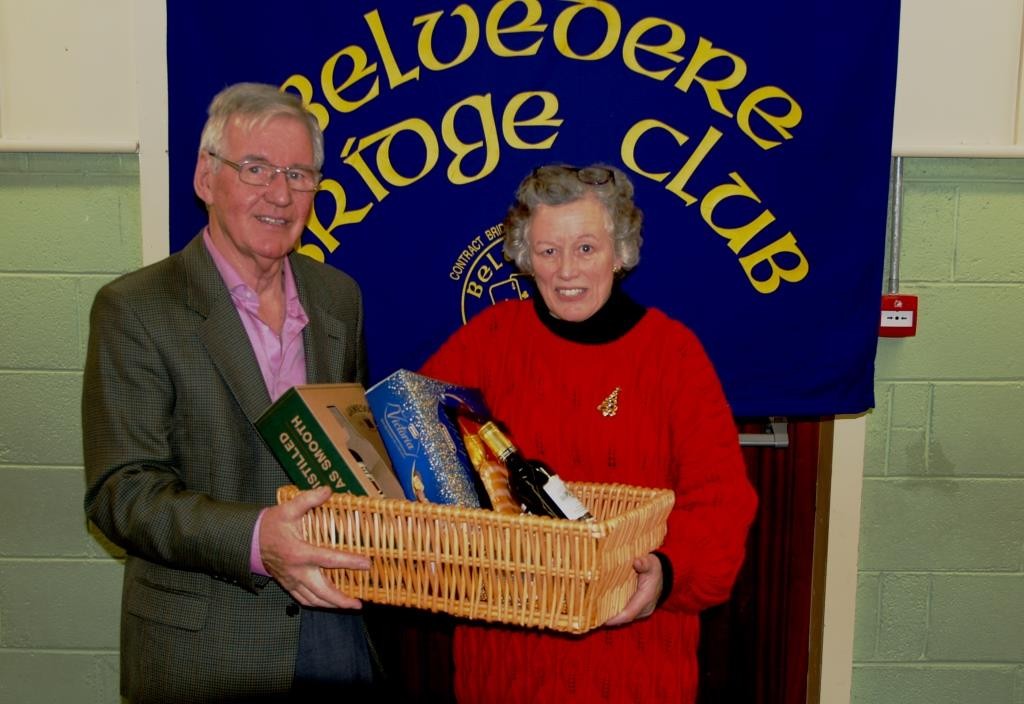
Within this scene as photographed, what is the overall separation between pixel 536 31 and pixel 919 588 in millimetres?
1528

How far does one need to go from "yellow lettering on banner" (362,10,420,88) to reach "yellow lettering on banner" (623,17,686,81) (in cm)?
44

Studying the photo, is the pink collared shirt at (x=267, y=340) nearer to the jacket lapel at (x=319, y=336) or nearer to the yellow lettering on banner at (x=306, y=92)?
the jacket lapel at (x=319, y=336)

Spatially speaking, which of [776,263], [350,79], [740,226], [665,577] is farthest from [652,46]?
[665,577]

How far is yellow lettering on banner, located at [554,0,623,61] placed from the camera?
76.7 inches

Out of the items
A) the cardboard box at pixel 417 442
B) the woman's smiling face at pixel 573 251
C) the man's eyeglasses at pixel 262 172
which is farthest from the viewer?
the woman's smiling face at pixel 573 251

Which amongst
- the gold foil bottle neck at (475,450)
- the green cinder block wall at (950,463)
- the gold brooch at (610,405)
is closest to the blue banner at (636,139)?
the green cinder block wall at (950,463)

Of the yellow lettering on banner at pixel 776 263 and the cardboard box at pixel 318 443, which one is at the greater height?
the yellow lettering on banner at pixel 776 263

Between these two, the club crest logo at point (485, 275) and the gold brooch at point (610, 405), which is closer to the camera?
the gold brooch at point (610, 405)

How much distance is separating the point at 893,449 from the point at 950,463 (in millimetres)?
136

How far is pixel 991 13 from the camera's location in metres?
2.01

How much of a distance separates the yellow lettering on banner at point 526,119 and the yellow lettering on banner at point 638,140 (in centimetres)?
14

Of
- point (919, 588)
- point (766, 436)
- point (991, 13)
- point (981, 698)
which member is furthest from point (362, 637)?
point (991, 13)

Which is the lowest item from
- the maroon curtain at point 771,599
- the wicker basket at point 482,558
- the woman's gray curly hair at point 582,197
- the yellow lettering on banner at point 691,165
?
the maroon curtain at point 771,599

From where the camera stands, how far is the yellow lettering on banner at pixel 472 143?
197cm
